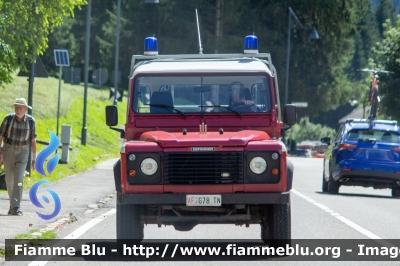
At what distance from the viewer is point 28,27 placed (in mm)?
24766

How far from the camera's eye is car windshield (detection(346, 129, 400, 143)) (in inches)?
994

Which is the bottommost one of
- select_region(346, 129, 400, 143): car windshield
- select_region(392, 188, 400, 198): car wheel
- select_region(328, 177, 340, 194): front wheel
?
select_region(392, 188, 400, 198): car wheel

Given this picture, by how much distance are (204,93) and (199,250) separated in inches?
79.3

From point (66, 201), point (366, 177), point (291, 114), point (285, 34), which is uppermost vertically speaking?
point (285, 34)

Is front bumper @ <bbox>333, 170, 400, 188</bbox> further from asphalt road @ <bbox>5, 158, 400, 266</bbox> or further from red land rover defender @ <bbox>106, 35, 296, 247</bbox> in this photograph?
red land rover defender @ <bbox>106, 35, 296, 247</bbox>

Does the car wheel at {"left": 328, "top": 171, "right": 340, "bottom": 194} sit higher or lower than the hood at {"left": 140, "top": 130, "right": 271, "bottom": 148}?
lower

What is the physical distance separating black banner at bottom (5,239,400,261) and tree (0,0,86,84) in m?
10.6

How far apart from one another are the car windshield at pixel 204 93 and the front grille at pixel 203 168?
147cm

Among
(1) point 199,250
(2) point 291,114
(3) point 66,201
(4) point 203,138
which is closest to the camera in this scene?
(4) point 203,138

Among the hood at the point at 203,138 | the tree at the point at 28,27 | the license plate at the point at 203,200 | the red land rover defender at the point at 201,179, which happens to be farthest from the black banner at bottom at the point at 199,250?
the tree at the point at 28,27

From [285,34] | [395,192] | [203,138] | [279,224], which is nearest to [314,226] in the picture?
[279,224]

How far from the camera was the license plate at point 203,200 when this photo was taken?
12.1 m

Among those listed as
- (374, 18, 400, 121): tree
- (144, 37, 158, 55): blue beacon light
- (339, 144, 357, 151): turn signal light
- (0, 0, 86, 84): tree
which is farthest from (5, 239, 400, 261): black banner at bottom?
(374, 18, 400, 121): tree

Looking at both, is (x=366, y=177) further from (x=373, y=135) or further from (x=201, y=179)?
(x=201, y=179)
